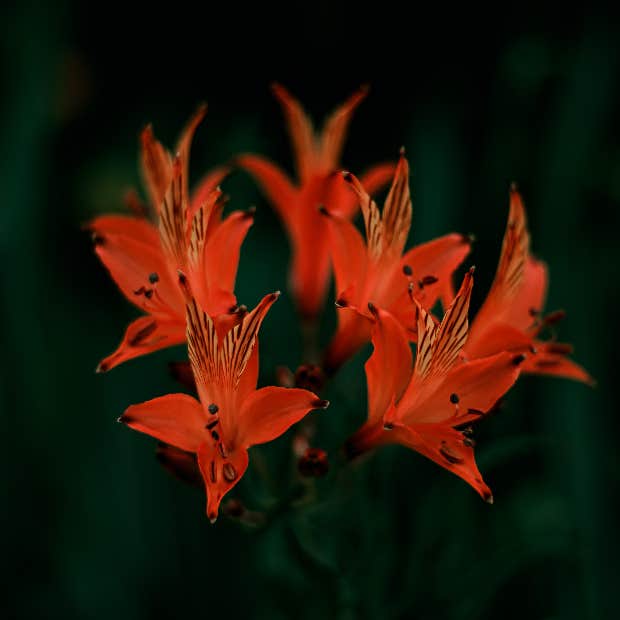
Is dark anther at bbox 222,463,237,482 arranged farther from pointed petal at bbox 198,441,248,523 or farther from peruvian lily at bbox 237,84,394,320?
peruvian lily at bbox 237,84,394,320

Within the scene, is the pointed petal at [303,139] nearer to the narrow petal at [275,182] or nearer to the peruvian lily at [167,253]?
the narrow petal at [275,182]

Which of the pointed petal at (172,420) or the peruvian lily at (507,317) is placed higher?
the peruvian lily at (507,317)

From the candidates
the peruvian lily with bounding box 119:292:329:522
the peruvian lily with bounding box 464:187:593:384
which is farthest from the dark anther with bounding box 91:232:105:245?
the peruvian lily with bounding box 464:187:593:384

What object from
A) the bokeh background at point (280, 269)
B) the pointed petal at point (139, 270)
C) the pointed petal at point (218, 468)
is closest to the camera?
the pointed petal at point (218, 468)

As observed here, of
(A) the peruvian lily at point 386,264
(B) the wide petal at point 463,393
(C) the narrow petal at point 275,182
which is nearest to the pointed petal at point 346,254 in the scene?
(A) the peruvian lily at point 386,264

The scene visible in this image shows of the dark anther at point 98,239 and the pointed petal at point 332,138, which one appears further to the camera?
the pointed petal at point 332,138

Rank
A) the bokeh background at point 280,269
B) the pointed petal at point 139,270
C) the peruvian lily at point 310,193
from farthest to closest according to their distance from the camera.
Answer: the bokeh background at point 280,269 < the peruvian lily at point 310,193 < the pointed petal at point 139,270

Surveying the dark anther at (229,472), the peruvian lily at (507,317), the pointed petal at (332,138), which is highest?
the pointed petal at (332,138)
